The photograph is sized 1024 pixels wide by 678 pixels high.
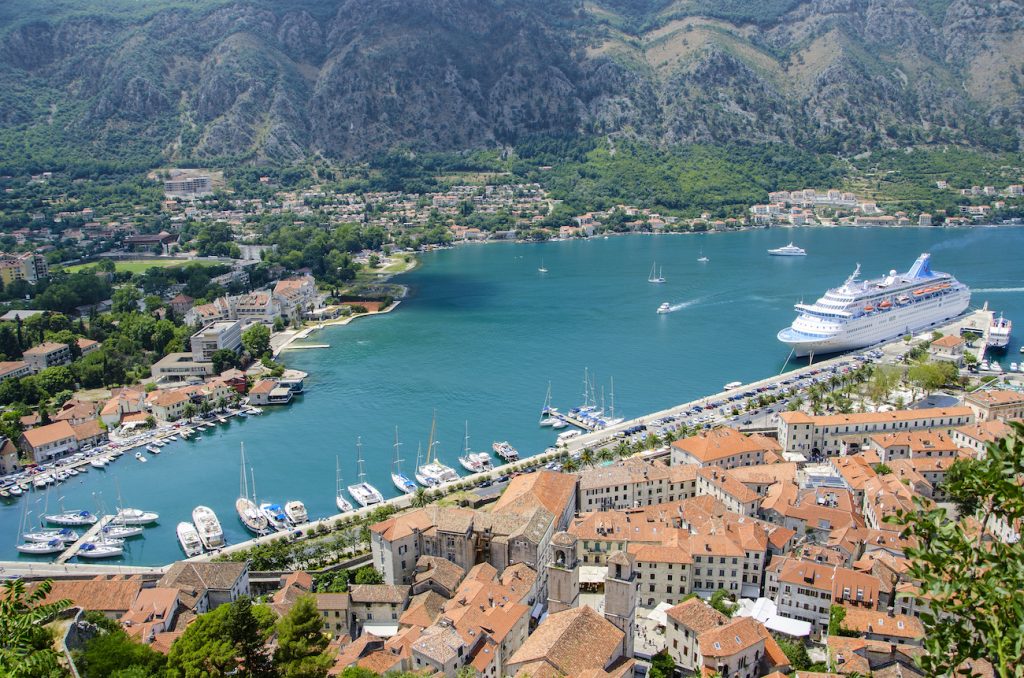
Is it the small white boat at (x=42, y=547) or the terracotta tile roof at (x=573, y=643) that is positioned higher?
the terracotta tile roof at (x=573, y=643)

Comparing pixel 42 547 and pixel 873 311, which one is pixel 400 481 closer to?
pixel 42 547

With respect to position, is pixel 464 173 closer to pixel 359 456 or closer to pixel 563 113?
pixel 563 113

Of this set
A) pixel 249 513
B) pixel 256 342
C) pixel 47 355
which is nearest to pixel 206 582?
pixel 249 513

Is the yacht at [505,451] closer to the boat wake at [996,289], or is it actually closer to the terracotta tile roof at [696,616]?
the terracotta tile roof at [696,616]

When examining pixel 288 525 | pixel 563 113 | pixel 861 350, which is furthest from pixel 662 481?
pixel 563 113

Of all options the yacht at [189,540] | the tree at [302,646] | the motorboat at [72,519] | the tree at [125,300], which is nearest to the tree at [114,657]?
the tree at [302,646]

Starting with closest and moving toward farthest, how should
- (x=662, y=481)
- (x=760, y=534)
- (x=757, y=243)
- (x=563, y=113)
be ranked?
(x=760, y=534)
(x=662, y=481)
(x=757, y=243)
(x=563, y=113)

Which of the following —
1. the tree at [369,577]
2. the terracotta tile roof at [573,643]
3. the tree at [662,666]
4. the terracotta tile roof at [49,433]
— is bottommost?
the tree at [369,577]
